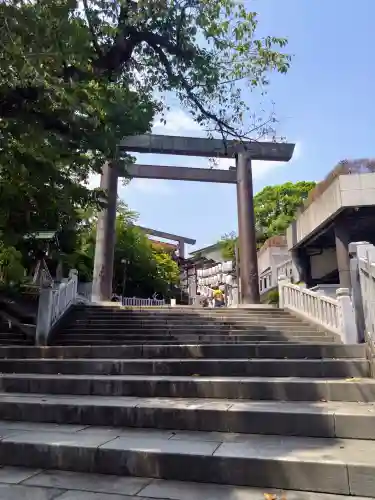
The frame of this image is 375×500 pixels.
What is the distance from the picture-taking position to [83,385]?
14.1 ft

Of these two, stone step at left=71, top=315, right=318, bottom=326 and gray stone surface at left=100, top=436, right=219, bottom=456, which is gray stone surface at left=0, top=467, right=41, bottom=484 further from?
stone step at left=71, top=315, right=318, bottom=326

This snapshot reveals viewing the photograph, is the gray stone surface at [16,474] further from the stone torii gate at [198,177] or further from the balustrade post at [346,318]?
the stone torii gate at [198,177]

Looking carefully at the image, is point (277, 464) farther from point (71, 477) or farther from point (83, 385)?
point (83, 385)

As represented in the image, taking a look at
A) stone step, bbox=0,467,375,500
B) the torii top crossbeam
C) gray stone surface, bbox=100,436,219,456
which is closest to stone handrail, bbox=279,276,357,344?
gray stone surface, bbox=100,436,219,456

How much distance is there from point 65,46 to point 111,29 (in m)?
2.05

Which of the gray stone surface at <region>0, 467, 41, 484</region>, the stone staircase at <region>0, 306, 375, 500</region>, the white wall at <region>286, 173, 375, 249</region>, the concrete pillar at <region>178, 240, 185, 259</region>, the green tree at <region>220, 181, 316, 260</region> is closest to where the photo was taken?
the stone staircase at <region>0, 306, 375, 500</region>

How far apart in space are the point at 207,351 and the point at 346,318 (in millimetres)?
2827

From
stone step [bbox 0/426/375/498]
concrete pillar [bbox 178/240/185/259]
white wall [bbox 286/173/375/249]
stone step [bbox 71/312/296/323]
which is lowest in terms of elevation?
stone step [bbox 0/426/375/498]

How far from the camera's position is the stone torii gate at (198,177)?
44.9ft

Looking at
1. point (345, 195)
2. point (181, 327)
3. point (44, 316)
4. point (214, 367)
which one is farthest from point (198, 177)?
point (214, 367)

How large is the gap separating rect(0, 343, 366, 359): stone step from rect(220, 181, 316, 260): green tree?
20927 millimetres

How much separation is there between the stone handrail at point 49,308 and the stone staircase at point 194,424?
9.01 ft

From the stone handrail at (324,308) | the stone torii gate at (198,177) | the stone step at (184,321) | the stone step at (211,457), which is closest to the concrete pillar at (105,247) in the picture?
the stone torii gate at (198,177)

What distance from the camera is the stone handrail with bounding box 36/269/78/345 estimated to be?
8.16m
